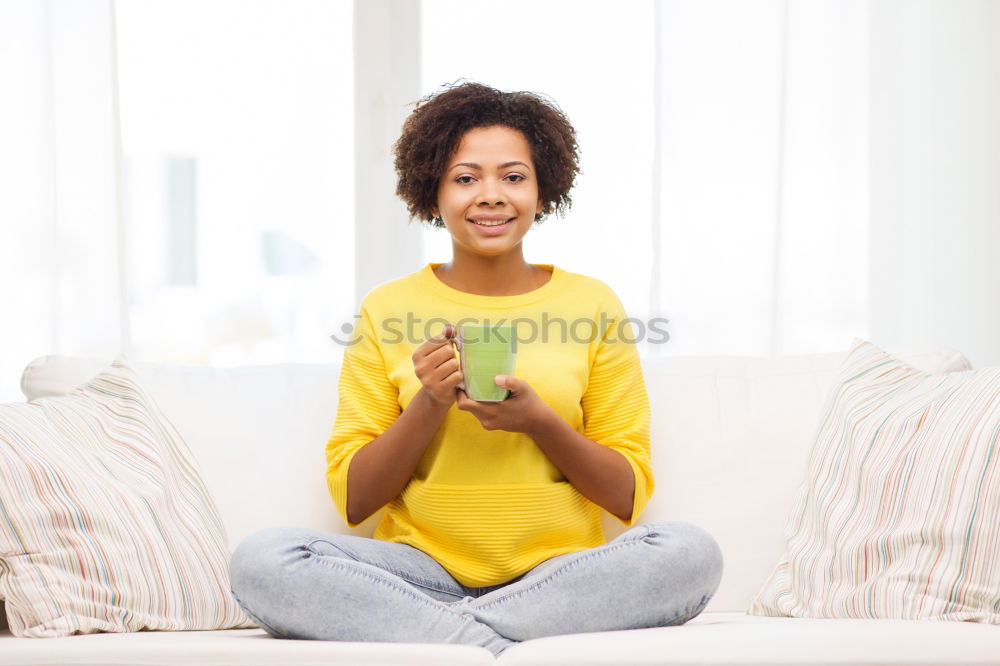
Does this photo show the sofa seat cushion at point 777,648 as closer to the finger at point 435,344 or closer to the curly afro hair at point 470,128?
the finger at point 435,344

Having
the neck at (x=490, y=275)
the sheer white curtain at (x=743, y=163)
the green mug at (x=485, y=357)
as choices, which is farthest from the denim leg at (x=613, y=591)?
the sheer white curtain at (x=743, y=163)

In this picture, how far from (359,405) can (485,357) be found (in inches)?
14.0

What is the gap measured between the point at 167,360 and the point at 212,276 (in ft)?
0.84

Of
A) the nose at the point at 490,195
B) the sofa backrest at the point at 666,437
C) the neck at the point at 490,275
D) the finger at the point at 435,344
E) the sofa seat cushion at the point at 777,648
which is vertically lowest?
the sofa seat cushion at the point at 777,648

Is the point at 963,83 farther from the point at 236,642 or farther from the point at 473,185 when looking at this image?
the point at 236,642

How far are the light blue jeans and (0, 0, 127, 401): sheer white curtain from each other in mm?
1484

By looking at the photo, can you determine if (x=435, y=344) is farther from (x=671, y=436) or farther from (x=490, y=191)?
(x=671, y=436)

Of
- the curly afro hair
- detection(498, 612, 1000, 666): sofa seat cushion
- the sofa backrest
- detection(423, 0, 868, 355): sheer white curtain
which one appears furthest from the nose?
detection(423, 0, 868, 355): sheer white curtain

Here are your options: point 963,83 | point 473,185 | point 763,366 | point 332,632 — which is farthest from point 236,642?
point 963,83

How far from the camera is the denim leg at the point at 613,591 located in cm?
136

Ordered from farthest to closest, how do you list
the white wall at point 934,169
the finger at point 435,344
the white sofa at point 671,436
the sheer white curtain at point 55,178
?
the white wall at point 934,169, the sheer white curtain at point 55,178, the white sofa at point 671,436, the finger at point 435,344

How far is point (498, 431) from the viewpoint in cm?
167

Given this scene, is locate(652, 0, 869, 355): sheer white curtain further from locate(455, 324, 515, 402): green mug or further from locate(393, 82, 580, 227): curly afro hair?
locate(455, 324, 515, 402): green mug

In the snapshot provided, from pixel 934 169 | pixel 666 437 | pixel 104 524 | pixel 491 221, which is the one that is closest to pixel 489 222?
pixel 491 221
